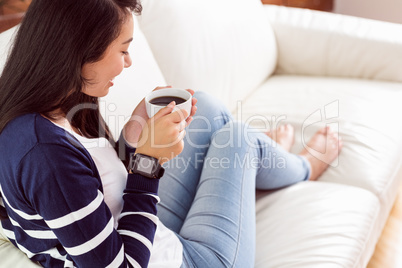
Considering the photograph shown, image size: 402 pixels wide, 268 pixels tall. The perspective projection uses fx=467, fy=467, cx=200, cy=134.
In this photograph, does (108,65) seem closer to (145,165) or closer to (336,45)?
(145,165)

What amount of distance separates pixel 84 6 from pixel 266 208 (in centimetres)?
79

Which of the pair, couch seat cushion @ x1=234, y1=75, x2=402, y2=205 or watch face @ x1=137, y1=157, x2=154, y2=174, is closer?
watch face @ x1=137, y1=157, x2=154, y2=174

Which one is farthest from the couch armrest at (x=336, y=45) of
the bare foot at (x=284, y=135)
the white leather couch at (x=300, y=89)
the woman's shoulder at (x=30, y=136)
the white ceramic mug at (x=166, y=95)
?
the woman's shoulder at (x=30, y=136)

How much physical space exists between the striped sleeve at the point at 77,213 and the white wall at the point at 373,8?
7.30 feet

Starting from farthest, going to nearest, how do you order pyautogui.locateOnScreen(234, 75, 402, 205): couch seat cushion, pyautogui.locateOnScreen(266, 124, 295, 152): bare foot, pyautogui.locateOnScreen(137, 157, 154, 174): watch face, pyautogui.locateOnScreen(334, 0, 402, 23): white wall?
pyautogui.locateOnScreen(334, 0, 402, 23): white wall < pyautogui.locateOnScreen(266, 124, 295, 152): bare foot < pyautogui.locateOnScreen(234, 75, 402, 205): couch seat cushion < pyautogui.locateOnScreen(137, 157, 154, 174): watch face

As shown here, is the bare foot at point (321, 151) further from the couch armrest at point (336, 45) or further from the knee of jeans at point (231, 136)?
the couch armrest at point (336, 45)

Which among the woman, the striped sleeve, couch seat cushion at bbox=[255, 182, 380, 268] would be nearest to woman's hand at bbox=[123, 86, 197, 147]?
the woman

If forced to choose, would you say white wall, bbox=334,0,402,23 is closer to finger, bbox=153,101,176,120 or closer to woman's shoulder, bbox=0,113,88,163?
finger, bbox=153,101,176,120

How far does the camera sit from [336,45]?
6.39ft

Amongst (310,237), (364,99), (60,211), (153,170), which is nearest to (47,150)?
(60,211)

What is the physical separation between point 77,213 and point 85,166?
0.08 metres

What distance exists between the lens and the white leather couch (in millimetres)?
1191

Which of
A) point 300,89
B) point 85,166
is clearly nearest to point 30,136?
point 85,166

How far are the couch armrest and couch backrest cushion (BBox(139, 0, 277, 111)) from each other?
9 cm
